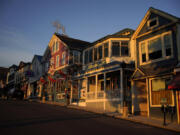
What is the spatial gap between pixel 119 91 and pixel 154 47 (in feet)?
18.1

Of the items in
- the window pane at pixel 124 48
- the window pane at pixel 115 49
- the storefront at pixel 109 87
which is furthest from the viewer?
the window pane at pixel 115 49

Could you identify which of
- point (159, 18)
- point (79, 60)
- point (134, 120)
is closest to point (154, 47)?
point (159, 18)

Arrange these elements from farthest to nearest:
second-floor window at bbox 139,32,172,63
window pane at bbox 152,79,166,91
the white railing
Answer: the white railing, second-floor window at bbox 139,32,172,63, window pane at bbox 152,79,166,91

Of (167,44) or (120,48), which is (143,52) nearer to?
(167,44)

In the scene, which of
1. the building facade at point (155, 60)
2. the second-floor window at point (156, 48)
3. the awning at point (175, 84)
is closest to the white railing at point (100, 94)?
the building facade at point (155, 60)

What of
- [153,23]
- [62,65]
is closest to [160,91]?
[153,23]

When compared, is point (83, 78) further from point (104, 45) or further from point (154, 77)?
point (154, 77)

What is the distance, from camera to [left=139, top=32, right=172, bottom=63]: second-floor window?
55.5 feet

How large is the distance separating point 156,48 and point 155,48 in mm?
122

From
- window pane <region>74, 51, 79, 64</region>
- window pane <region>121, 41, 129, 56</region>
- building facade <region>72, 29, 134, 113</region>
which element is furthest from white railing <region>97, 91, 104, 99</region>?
window pane <region>74, 51, 79, 64</region>

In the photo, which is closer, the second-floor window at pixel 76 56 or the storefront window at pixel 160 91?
the storefront window at pixel 160 91

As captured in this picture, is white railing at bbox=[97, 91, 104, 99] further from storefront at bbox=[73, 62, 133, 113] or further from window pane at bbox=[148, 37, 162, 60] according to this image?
window pane at bbox=[148, 37, 162, 60]

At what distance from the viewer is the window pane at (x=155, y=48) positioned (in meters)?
17.7

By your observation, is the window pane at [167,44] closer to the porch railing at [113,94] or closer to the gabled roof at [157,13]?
the gabled roof at [157,13]
